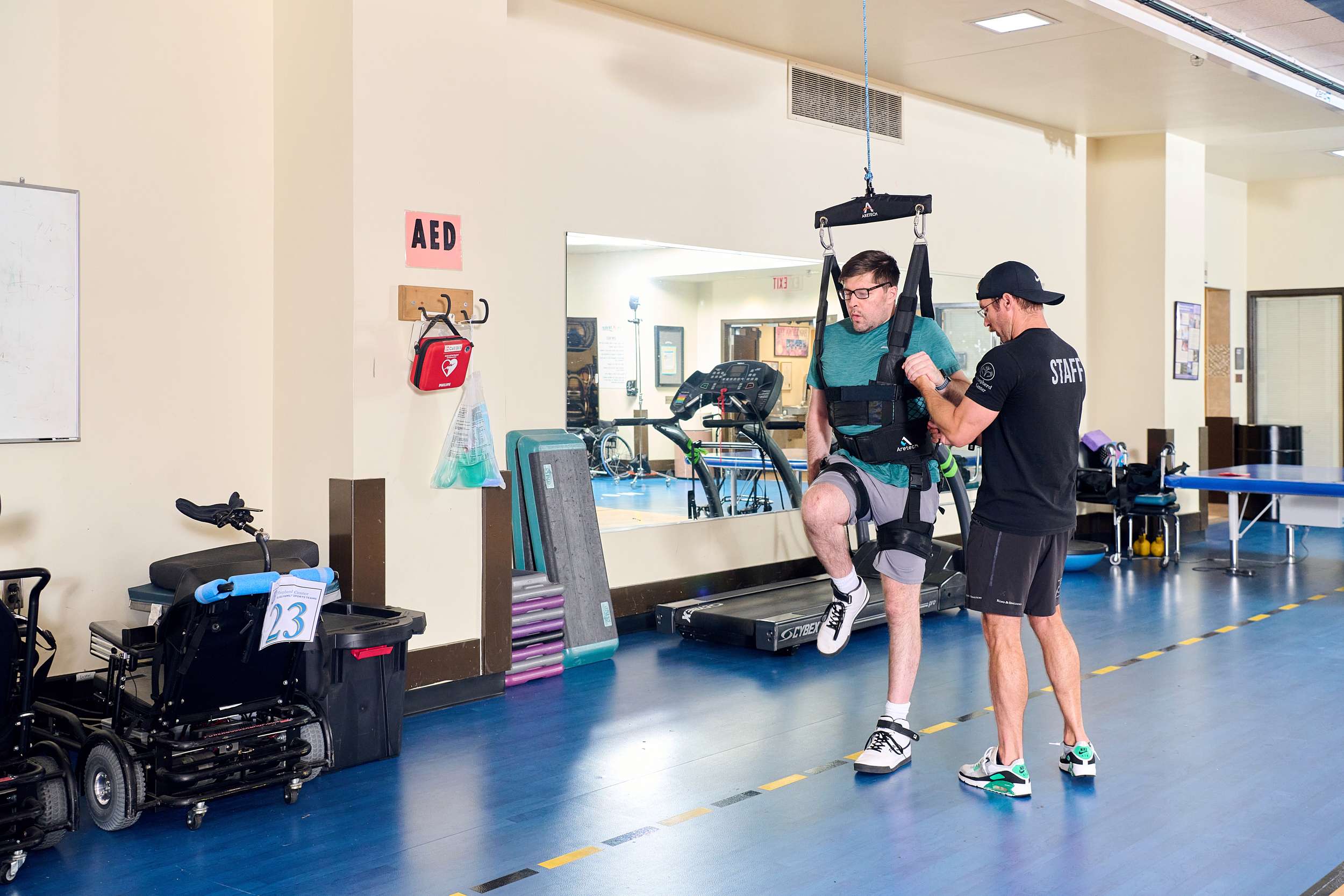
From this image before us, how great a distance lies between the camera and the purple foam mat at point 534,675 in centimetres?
533

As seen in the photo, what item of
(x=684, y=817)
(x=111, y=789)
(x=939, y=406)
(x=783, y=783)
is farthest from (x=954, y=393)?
(x=111, y=789)

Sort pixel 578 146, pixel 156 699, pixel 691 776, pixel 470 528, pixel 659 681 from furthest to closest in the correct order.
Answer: pixel 578 146 < pixel 659 681 < pixel 470 528 < pixel 691 776 < pixel 156 699

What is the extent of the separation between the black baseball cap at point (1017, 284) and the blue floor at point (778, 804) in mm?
1591

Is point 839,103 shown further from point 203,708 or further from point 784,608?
point 203,708

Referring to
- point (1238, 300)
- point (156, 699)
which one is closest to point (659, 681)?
point (156, 699)

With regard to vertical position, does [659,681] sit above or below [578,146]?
below

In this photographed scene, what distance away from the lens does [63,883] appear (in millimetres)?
3133

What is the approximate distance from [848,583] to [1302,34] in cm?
545

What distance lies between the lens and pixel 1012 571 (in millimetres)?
3693

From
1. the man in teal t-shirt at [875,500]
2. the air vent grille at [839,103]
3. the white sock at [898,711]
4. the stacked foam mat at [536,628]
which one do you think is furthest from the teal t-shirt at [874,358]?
the air vent grille at [839,103]

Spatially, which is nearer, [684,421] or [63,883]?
[63,883]

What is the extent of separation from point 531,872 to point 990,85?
Result: 21.8 feet

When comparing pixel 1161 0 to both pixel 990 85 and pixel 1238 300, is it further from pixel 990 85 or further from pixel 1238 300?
pixel 1238 300

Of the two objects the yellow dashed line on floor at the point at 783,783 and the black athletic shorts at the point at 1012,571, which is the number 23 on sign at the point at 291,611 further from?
the black athletic shorts at the point at 1012,571
